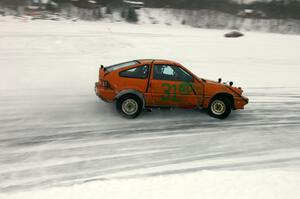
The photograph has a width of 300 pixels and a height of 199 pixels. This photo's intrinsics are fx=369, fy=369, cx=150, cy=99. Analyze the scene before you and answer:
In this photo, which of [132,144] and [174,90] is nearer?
[132,144]

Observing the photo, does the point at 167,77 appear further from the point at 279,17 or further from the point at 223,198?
the point at 279,17

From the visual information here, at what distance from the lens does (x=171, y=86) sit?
33.3ft

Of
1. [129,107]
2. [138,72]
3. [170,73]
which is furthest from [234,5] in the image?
[129,107]

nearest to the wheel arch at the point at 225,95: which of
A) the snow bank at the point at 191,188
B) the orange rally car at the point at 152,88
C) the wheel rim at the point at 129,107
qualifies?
the orange rally car at the point at 152,88

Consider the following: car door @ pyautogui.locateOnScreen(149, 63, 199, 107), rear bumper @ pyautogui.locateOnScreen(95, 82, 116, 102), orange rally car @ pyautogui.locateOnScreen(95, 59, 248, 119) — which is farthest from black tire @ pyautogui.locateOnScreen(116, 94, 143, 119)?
car door @ pyautogui.locateOnScreen(149, 63, 199, 107)

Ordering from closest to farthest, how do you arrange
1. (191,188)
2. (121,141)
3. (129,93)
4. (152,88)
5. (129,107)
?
(191,188) < (121,141) < (129,93) < (152,88) < (129,107)

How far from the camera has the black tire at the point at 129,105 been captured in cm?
1000

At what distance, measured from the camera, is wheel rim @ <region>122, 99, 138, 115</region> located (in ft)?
33.0

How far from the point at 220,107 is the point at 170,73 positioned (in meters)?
1.85

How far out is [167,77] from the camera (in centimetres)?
1017

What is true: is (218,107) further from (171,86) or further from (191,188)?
(191,188)

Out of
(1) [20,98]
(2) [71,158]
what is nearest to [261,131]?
(2) [71,158]

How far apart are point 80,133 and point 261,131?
16.0ft

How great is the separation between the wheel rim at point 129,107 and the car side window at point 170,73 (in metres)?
0.92
